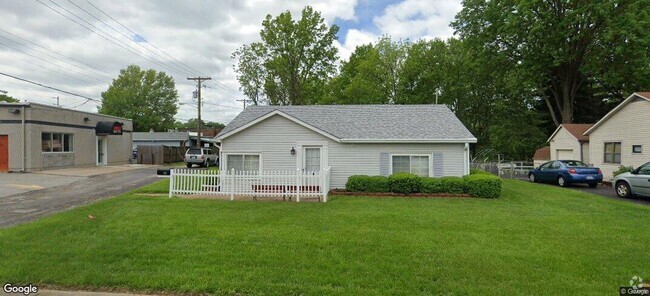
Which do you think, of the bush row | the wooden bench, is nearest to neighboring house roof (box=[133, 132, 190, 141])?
the wooden bench

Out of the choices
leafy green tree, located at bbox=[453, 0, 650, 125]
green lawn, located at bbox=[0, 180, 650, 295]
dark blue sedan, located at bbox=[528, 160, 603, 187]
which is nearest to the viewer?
green lawn, located at bbox=[0, 180, 650, 295]

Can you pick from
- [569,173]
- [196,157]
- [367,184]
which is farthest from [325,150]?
[196,157]

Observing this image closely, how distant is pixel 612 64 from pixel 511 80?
7045mm

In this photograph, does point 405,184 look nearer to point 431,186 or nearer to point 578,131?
point 431,186

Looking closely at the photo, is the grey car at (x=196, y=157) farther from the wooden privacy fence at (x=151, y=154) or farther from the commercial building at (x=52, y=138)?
the commercial building at (x=52, y=138)

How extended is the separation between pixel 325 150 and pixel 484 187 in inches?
257

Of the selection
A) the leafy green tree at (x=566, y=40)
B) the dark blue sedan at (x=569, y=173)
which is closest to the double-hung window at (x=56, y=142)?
the dark blue sedan at (x=569, y=173)

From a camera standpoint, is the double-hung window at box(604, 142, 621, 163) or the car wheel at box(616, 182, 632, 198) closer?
the car wheel at box(616, 182, 632, 198)

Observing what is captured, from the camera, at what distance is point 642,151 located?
17047mm

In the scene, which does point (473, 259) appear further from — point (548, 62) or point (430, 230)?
point (548, 62)

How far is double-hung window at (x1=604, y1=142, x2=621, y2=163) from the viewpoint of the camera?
61.3 ft

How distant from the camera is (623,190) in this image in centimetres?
1308

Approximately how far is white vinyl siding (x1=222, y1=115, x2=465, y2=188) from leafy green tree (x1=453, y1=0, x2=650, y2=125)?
1918cm

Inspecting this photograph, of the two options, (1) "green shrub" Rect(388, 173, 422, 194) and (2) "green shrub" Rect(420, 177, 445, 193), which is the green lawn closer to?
(2) "green shrub" Rect(420, 177, 445, 193)
